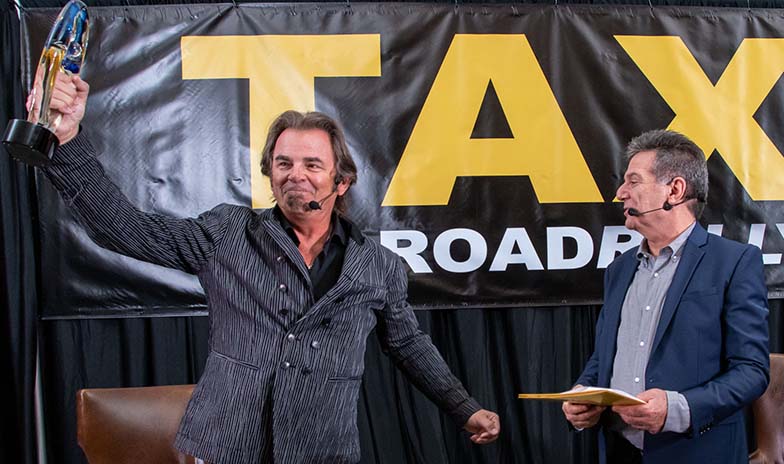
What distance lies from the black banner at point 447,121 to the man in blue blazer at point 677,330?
1009 millimetres

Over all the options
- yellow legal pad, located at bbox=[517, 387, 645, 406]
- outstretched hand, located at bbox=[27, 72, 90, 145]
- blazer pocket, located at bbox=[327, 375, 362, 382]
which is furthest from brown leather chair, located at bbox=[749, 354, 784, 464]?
outstretched hand, located at bbox=[27, 72, 90, 145]

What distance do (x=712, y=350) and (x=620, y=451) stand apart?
42 centimetres

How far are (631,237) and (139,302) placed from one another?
7.18ft

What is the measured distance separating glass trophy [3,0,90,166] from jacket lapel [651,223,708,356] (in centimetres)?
158

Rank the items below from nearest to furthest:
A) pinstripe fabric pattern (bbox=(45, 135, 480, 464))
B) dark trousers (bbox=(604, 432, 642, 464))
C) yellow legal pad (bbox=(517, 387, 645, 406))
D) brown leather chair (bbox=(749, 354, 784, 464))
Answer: pinstripe fabric pattern (bbox=(45, 135, 480, 464)) → yellow legal pad (bbox=(517, 387, 645, 406)) → dark trousers (bbox=(604, 432, 642, 464)) → brown leather chair (bbox=(749, 354, 784, 464))

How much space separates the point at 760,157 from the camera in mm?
3439

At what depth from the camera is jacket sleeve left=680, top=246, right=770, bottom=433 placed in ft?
6.25

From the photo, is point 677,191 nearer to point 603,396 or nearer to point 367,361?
point 603,396

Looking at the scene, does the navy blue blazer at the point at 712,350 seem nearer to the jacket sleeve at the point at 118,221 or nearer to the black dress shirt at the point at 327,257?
the black dress shirt at the point at 327,257

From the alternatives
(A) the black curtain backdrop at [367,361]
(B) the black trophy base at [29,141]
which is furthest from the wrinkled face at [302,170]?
(A) the black curtain backdrop at [367,361]

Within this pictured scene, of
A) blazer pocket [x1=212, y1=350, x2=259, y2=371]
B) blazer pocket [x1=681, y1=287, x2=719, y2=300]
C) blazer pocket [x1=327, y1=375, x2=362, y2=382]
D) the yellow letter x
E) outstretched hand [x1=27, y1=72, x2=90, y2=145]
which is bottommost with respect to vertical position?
blazer pocket [x1=327, y1=375, x2=362, y2=382]

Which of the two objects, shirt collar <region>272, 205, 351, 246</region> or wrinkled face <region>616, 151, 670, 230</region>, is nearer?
shirt collar <region>272, 205, 351, 246</region>

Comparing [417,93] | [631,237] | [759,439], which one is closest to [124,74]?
[417,93]

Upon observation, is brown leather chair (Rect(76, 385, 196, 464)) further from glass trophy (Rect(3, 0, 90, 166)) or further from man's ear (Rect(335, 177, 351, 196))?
glass trophy (Rect(3, 0, 90, 166))
